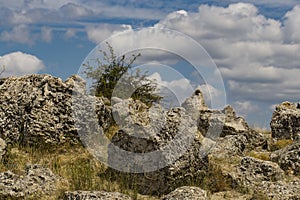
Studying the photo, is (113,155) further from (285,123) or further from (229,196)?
(285,123)

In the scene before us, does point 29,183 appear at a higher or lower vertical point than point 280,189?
higher

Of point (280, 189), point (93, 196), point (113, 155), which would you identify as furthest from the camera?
point (113, 155)

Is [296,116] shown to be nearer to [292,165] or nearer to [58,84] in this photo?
[292,165]

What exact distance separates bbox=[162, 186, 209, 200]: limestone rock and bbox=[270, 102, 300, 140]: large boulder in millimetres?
11009

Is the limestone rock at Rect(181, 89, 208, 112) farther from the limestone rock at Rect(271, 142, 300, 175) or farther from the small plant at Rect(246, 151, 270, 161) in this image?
the limestone rock at Rect(271, 142, 300, 175)

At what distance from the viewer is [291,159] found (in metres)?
16.8

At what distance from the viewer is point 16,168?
49.4 feet

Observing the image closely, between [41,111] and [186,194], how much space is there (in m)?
6.50

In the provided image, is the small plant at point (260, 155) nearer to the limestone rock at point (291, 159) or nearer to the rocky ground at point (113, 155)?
the rocky ground at point (113, 155)

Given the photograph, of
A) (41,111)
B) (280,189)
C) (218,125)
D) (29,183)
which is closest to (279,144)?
(218,125)

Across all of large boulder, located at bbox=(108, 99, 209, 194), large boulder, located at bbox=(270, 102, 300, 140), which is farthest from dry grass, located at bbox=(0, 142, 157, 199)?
large boulder, located at bbox=(270, 102, 300, 140)

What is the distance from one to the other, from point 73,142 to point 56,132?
635 millimetres

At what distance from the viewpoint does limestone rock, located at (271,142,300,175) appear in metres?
16.5

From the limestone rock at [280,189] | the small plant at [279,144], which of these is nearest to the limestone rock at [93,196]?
the limestone rock at [280,189]
